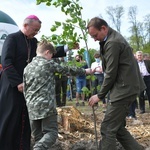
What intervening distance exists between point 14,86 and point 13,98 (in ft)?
0.66

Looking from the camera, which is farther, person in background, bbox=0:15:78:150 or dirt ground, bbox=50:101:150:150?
dirt ground, bbox=50:101:150:150

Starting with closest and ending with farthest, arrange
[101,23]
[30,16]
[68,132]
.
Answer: [101,23], [30,16], [68,132]

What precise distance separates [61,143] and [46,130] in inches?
54.4

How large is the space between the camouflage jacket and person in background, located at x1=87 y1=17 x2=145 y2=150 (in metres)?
0.61

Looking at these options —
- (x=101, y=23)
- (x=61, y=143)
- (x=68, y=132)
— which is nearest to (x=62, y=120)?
(x=68, y=132)

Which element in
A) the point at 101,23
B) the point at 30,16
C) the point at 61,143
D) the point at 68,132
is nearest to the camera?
the point at 101,23

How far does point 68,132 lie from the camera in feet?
21.4

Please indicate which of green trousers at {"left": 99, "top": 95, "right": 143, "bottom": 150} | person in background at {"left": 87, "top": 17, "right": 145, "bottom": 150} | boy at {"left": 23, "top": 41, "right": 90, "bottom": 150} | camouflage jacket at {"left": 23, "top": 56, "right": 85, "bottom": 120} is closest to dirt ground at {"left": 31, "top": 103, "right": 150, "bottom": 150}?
green trousers at {"left": 99, "top": 95, "right": 143, "bottom": 150}

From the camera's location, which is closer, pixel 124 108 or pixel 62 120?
pixel 124 108

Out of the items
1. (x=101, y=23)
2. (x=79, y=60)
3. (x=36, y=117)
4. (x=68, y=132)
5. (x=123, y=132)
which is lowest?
(x=68, y=132)

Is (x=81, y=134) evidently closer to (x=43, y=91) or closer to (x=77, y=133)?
(x=77, y=133)

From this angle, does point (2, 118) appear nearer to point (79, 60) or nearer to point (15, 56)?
point (15, 56)

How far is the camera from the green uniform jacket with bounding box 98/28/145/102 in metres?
4.10

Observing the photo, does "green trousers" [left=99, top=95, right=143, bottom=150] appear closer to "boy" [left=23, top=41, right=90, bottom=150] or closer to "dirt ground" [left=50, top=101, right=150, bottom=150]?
"boy" [left=23, top=41, right=90, bottom=150]
